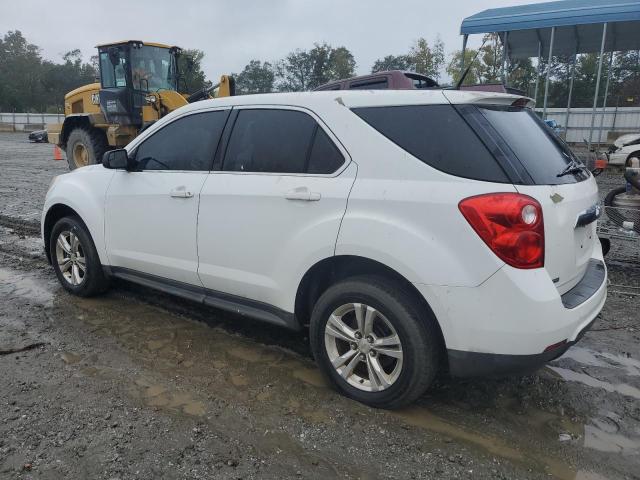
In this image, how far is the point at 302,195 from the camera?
3.07 meters

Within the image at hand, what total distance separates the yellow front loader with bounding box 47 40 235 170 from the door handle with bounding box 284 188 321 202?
8869 millimetres

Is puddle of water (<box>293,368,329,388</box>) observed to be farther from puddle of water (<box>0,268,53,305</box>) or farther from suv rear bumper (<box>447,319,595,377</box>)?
puddle of water (<box>0,268,53,305</box>)

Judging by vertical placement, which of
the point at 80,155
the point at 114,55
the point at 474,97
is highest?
the point at 114,55

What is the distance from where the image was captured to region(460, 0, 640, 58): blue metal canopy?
1068 centimetres

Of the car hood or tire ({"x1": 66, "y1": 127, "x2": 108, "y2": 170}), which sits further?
the car hood

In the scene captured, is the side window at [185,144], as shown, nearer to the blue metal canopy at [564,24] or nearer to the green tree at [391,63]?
the blue metal canopy at [564,24]

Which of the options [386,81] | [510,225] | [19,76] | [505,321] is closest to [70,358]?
[505,321]

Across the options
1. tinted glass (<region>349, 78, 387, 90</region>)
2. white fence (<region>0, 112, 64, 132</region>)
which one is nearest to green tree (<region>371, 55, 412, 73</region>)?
white fence (<region>0, 112, 64, 132</region>)

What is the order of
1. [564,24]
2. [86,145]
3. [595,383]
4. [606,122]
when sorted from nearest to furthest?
[595,383], [564,24], [86,145], [606,122]

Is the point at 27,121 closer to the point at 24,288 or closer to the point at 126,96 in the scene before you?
the point at 126,96

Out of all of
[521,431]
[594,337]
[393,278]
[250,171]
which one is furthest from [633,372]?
[250,171]

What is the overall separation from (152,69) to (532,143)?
1136cm

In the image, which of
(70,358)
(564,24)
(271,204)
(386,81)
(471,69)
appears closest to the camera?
(271,204)

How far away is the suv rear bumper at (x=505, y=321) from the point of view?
98.0 inches
